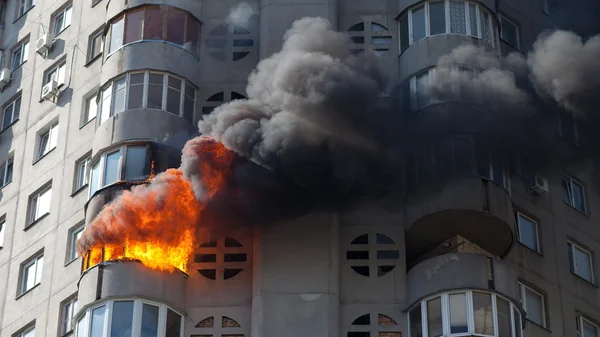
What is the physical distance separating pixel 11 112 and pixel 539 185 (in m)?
20.1

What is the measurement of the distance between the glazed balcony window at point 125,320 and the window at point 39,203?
7499 mm

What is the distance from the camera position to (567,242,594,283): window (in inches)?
1876

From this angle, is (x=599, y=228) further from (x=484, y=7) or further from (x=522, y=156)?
(x=484, y=7)

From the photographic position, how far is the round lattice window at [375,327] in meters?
42.3

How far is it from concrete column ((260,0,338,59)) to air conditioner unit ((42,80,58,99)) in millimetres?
7985

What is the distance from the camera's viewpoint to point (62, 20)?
177 ft

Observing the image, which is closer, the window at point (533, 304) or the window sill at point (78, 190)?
the window at point (533, 304)

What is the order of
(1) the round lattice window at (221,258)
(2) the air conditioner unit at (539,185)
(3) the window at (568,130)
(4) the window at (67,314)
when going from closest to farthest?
(1) the round lattice window at (221,258) < (4) the window at (67,314) < (2) the air conditioner unit at (539,185) < (3) the window at (568,130)

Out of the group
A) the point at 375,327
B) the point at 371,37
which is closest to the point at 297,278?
the point at 375,327

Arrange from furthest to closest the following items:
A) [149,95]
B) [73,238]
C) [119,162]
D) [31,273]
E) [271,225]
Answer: [31,273] → [73,238] → [149,95] → [119,162] → [271,225]

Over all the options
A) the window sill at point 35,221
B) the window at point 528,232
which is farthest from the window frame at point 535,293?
the window sill at point 35,221

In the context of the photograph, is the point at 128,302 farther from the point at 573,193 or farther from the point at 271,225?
the point at 573,193

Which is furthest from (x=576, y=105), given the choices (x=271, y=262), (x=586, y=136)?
(x=271, y=262)

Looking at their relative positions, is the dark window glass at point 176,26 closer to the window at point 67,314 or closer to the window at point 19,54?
the window at point 67,314
